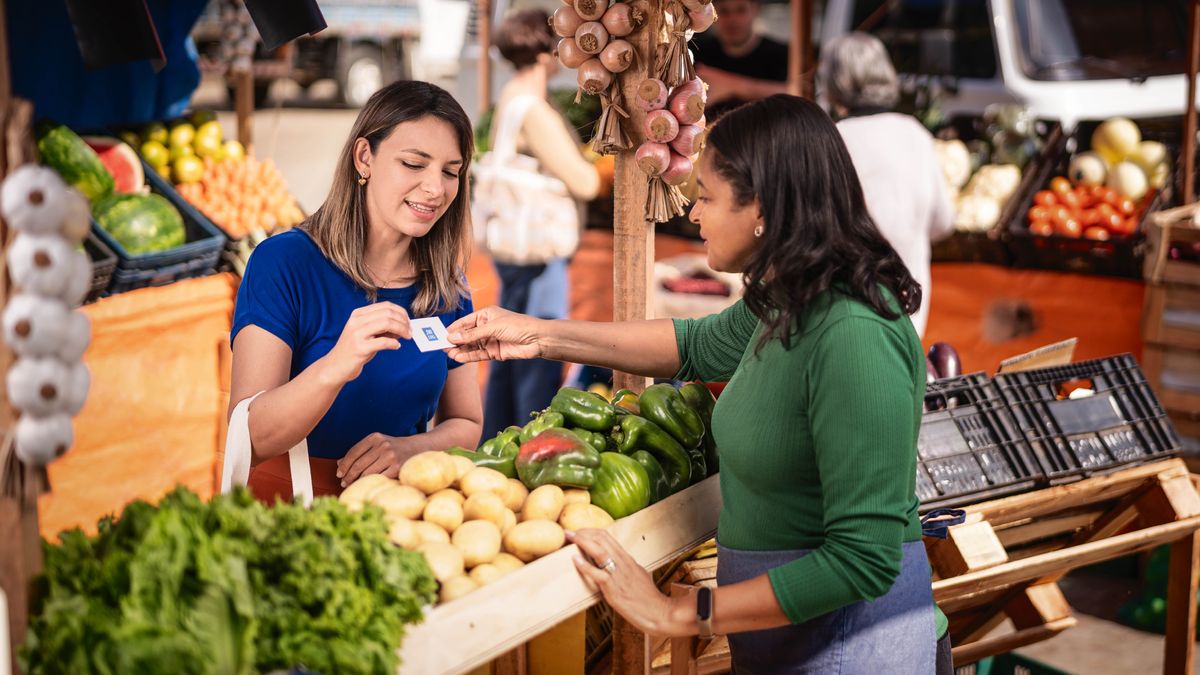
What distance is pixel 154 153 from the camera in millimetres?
5289

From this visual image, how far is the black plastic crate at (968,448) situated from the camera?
128 inches

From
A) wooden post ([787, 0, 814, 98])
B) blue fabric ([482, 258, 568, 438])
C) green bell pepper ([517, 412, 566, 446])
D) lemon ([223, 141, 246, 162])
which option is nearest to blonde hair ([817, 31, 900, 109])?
wooden post ([787, 0, 814, 98])

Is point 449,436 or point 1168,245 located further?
point 1168,245

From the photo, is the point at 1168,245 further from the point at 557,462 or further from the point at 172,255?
the point at 172,255

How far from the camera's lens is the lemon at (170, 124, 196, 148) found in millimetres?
5395

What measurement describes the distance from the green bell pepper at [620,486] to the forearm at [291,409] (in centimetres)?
56

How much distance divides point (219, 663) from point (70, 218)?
0.63m

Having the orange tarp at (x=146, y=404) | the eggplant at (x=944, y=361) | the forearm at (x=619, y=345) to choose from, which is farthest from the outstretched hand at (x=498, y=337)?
the orange tarp at (x=146, y=404)

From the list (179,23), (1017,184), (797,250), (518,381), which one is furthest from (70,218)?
(1017,184)

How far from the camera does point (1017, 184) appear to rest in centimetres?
650

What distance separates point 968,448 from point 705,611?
166 cm

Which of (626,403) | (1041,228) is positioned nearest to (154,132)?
(626,403)

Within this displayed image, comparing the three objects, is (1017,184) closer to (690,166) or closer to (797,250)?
(690,166)

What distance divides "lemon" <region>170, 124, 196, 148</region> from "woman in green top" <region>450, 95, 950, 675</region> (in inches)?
153
